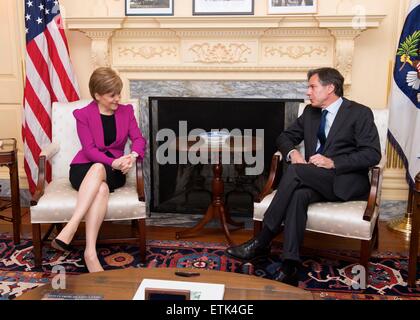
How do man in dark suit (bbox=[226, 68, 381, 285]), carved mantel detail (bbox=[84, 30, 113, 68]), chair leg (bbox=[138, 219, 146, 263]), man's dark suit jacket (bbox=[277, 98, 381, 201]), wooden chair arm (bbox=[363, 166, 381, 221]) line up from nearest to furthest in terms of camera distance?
wooden chair arm (bbox=[363, 166, 381, 221]) → man in dark suit (bbox=[226, 68, 381, 285]) → man's dark suit jacket (bbox=[277, 98, 381, 201]) → chair leg (bbox=[138, 219, 146, 263]) → carved mantel detail (bbox=[84, 30, 113, 68])

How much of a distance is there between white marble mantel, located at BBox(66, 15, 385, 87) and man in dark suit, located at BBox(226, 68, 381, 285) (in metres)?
0.60

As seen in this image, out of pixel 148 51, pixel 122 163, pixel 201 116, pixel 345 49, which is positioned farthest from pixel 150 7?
pixel 345 49

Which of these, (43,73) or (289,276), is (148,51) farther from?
(289,276)

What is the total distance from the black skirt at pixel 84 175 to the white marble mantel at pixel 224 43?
100 centimetres

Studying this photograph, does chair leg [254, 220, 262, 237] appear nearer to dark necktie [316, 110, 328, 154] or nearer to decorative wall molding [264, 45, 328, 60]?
dark necktie [316, 110, 328, 154]

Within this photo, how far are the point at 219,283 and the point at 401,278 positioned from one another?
4.55 feet

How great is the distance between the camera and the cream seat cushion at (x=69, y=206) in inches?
109

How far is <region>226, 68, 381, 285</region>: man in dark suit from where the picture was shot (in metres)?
2.68

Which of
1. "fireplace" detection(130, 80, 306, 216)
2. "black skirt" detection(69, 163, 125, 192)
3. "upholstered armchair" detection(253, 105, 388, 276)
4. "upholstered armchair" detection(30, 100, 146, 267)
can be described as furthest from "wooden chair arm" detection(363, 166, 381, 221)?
"black skirt" detection(69, 163, 125, 192)

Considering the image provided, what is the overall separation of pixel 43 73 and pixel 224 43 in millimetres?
1360

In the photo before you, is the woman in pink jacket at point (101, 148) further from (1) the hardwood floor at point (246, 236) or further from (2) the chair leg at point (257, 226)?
(2) the chair leg at point (257, 226)

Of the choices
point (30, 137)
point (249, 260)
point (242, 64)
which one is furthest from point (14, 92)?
point (249, 260)

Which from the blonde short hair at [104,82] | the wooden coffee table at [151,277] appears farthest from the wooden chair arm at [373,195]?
the blonde short hair at [104,82]

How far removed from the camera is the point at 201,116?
12.6ft
